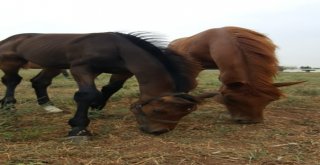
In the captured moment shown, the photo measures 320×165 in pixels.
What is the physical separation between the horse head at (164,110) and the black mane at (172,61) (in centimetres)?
26

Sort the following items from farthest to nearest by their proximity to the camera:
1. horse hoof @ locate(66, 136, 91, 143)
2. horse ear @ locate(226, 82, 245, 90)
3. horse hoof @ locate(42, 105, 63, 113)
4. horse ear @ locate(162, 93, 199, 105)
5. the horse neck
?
horse hoof @ locate(42, 105, 63, 113), horse ear @ locate(226, 82, 245, 90), the horse neck, horse hoof @ locate(66, 136, 91, 143), horse ear @ locate(162, 93, 199, 105)

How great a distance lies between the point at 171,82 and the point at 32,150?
67.3 inches

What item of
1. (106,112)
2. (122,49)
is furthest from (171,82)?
(106,112)

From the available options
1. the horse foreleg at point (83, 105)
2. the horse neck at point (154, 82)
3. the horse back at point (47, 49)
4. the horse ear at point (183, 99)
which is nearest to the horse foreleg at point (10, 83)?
the horse back at point (47, 49)

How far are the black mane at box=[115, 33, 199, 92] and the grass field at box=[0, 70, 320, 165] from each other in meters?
0.65

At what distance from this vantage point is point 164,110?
16.0ft

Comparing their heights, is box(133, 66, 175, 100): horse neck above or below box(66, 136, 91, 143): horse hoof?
above

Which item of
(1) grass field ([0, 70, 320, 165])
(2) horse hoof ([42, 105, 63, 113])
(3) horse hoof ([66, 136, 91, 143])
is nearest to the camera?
(1) grass field ([0, 70, 320, 165])

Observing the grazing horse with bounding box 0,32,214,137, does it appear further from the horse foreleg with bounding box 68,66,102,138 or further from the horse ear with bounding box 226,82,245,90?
the horse ear with bounding box 226,82,245,90

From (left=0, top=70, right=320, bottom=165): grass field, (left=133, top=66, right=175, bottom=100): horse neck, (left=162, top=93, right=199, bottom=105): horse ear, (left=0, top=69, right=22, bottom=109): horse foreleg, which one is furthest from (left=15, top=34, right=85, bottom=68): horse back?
(left=162, top=93, right=199, bottom=105): horse ear

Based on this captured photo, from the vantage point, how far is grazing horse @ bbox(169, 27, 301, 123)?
5992mm

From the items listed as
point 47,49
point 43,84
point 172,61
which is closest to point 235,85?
point 172,61

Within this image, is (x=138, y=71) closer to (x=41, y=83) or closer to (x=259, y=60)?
(x=259, y=60)

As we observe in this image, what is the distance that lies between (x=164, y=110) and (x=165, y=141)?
0.34 metres
